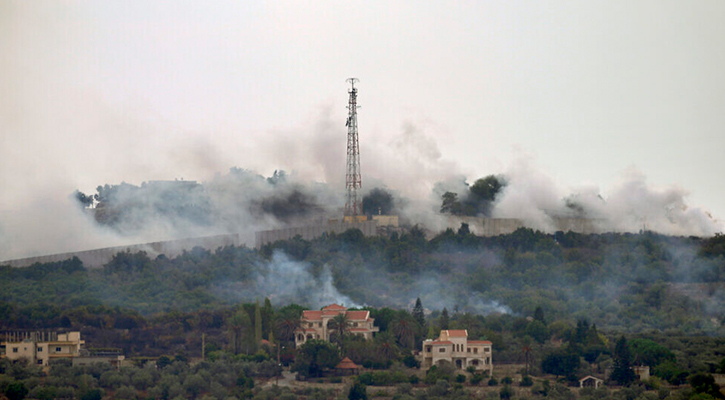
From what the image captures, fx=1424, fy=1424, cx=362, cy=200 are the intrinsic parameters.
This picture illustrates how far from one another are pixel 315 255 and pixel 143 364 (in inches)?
754

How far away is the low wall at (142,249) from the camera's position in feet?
214

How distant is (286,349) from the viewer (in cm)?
5200

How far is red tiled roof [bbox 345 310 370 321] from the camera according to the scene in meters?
54.9

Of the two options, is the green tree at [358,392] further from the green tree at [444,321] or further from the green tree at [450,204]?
the green tree at [450,204]

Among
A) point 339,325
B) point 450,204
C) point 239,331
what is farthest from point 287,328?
point 450,204

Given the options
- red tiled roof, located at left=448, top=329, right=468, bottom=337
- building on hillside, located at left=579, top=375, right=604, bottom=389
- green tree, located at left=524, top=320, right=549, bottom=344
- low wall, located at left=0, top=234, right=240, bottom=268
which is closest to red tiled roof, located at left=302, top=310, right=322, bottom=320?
red tiled roof, located at left=448, top=329, right=468, bottom=337

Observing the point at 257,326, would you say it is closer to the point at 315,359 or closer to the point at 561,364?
the point at 315,359

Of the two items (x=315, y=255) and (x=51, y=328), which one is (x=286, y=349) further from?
(x=315, y=255)

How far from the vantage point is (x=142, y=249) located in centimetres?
6862

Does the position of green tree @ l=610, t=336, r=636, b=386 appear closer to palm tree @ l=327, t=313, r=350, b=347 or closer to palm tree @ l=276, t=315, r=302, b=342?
palm tree @ l=327, t=313, r=350, b=347

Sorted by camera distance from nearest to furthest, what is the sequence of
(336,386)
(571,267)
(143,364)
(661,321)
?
(336,386)
(143,364)
(661,321)
(571,267)

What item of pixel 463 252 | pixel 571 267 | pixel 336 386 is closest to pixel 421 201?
pixel 463 252

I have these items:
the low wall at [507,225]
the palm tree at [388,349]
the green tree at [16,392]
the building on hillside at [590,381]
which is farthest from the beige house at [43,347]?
the low wall at [507,225]

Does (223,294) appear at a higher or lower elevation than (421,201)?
lower
